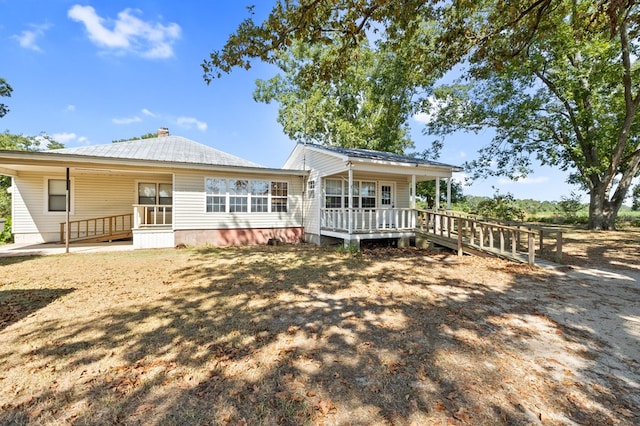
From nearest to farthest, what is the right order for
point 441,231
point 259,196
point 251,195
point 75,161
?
point 75,161, point 441,231, point 251,195, point 259,196

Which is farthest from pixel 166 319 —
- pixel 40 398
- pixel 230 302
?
pixel 40 398

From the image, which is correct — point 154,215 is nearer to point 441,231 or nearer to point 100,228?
point 100,228

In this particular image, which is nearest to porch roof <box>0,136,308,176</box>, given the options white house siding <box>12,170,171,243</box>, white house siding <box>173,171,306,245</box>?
white house siding <box>173,171,306,245</box>

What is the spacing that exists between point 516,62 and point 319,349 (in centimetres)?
1122

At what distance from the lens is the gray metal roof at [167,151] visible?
36.1 ft

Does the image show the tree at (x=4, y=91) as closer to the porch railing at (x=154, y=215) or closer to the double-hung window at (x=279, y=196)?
the porch railing at (x=154, y=215)

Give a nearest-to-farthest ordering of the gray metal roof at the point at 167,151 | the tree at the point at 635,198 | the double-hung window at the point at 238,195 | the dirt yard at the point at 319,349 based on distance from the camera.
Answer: the dirt yard at the point at 319,349 < the gray metal roof at the point at 167,151 < the double-hung window at the point at 238,195 < the tree at the point at 635,198

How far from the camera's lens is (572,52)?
1445cm

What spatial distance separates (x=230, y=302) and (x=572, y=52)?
20151 mm

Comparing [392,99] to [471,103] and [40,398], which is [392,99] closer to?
[471,103]

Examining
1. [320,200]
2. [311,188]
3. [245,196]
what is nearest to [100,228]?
[245,196]

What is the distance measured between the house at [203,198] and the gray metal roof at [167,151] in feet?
0.14

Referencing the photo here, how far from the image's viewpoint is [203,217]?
1127cm

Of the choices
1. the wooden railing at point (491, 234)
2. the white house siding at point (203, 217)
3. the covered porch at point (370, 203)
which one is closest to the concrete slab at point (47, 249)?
the white house siding at point (203, 217)
